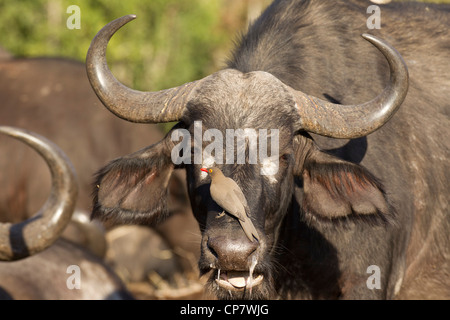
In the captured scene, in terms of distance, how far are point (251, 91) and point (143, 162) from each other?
76cm

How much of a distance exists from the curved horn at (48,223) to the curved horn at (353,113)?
4.11ft

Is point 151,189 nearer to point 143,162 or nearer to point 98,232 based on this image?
point 143,162

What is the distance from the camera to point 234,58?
4.74 m

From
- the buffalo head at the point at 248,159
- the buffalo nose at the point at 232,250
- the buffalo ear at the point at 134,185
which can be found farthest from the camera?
the buffalo ear at the point at 134,185

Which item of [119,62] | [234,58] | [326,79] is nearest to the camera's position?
[326,79]

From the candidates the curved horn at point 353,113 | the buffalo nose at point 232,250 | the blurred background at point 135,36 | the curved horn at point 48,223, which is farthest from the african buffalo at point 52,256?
the blurred background at point 135,36

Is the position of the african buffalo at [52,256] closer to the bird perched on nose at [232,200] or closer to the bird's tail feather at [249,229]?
the bird perched on nose at [232,200]

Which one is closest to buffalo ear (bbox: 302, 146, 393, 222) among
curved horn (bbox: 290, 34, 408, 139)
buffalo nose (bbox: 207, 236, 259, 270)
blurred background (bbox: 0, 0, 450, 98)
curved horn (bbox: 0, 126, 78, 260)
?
curved horn (bbox: 290, 34, 408, 139)

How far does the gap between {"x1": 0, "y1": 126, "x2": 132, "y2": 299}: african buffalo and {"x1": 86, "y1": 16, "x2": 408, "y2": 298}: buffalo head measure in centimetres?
61

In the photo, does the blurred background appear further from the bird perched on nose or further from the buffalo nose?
the buffalo nose

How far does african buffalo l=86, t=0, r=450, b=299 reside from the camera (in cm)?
371

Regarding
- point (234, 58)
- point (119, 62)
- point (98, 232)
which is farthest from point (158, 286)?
point (119, 62)

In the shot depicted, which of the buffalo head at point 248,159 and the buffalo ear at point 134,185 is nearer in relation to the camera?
the buffalo head at point 248,159

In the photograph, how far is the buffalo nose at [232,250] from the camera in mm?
3320
